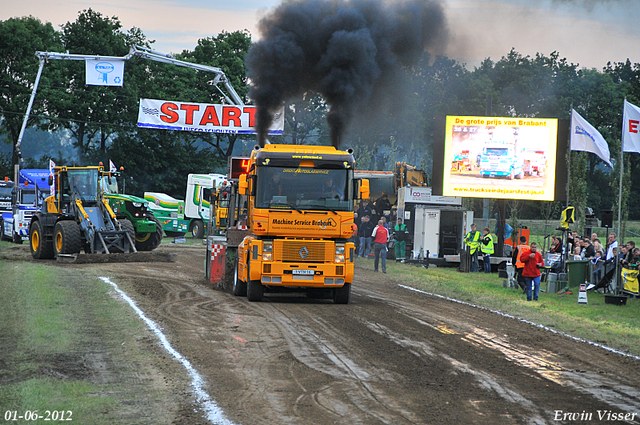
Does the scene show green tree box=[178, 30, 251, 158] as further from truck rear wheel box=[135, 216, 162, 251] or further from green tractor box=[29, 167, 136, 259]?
green tractor box=[29, 167, 136, 259]

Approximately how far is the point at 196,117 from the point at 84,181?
16241mm

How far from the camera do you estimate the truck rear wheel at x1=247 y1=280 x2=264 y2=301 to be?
1548 cm

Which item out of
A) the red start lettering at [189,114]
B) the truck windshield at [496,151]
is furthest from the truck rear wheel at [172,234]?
the truck windshield at [496,151]

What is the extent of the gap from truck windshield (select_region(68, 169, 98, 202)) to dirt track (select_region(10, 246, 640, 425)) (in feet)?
32.1

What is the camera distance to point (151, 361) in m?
9.40

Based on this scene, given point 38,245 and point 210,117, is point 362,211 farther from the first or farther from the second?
point 38,245

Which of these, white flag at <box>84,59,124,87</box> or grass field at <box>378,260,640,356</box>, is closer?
grass field at <box>378,260,640,356</box>

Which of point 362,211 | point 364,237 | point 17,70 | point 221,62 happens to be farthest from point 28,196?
point 221,62

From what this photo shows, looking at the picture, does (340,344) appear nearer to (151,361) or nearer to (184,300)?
(151,361)

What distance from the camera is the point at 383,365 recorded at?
9.44 m

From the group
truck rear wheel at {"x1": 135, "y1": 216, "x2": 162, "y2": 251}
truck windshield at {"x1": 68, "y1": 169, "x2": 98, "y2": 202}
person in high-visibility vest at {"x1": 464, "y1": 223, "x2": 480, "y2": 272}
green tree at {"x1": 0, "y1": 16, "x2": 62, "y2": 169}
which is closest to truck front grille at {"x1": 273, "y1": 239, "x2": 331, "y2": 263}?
truck windshield at {"x1": 68, "y1": 169, "x2": 98, "y2": 202}

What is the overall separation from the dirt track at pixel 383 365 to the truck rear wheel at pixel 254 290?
0.22 meters

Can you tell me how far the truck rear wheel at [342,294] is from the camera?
15.7m

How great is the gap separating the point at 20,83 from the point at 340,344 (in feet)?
173
